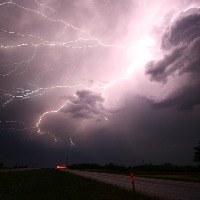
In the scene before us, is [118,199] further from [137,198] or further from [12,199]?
[12,199]

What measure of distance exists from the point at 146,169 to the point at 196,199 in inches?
2272

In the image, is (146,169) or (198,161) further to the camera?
(146,169)

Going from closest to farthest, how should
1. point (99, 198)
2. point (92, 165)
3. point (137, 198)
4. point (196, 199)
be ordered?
point (196, 199), point (137, 198), point (99, 198), point (92, 165)

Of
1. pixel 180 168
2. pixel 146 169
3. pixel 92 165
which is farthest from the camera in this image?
pixel 92 165

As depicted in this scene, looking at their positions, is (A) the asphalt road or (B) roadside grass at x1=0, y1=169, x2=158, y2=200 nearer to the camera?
(A) the asphalt road

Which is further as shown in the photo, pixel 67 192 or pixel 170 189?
pixel 67 192

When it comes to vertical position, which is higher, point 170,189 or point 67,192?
point 170,189

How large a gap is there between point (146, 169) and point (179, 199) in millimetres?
57411

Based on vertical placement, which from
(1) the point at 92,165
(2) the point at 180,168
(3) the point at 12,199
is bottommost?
(3) the point at 12,199

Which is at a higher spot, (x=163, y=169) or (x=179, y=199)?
(x=163, y=169)

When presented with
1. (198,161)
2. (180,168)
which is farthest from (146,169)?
(198,161)

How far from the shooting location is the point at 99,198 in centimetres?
1521

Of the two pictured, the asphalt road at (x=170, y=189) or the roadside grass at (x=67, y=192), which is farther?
the roadside grass at (x=67, y=192)

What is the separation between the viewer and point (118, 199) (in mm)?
14164
